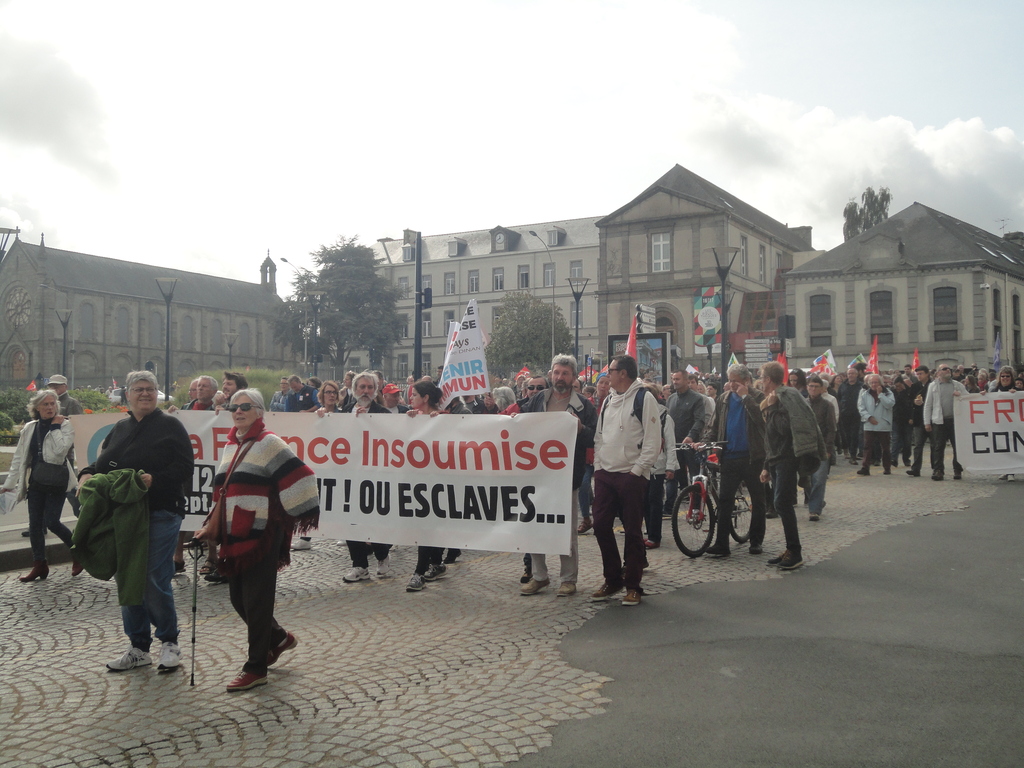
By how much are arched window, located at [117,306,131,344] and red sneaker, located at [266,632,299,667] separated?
96324 millimetres

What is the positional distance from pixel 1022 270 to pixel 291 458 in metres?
62.8

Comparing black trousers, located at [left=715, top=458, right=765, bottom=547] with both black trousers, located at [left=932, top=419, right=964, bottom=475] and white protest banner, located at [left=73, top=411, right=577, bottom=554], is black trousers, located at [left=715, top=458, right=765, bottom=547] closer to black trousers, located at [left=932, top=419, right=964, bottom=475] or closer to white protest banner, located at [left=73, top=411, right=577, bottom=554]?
white protest banner, located at [left=73, top=411, right=577, bottom=554]

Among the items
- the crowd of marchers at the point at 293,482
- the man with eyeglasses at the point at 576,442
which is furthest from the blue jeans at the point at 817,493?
the man with eyeglasses at the point at 576,442

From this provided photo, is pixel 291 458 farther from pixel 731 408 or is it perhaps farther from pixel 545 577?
pixel 731 408

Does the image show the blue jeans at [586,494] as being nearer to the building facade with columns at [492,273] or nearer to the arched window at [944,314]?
the arched window at [944,314]

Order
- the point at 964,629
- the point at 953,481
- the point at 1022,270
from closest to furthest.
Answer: the point at 964,629
the point at 953,481
the point at 1022,270

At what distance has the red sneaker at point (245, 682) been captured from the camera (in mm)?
5176

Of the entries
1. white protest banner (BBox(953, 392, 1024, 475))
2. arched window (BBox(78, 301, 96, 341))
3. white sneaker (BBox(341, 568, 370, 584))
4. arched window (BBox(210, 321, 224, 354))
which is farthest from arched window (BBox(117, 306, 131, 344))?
white sneaker (BBox(341, 568, 370, 584))

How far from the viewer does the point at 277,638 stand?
5621mm

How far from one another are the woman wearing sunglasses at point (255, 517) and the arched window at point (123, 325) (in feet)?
316

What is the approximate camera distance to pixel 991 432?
15.0 meters

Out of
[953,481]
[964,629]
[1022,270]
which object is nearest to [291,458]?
[964,629]

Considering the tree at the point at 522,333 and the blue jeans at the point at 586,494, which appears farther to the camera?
the tree at the point at 522,333

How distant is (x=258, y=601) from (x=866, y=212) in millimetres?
75404
